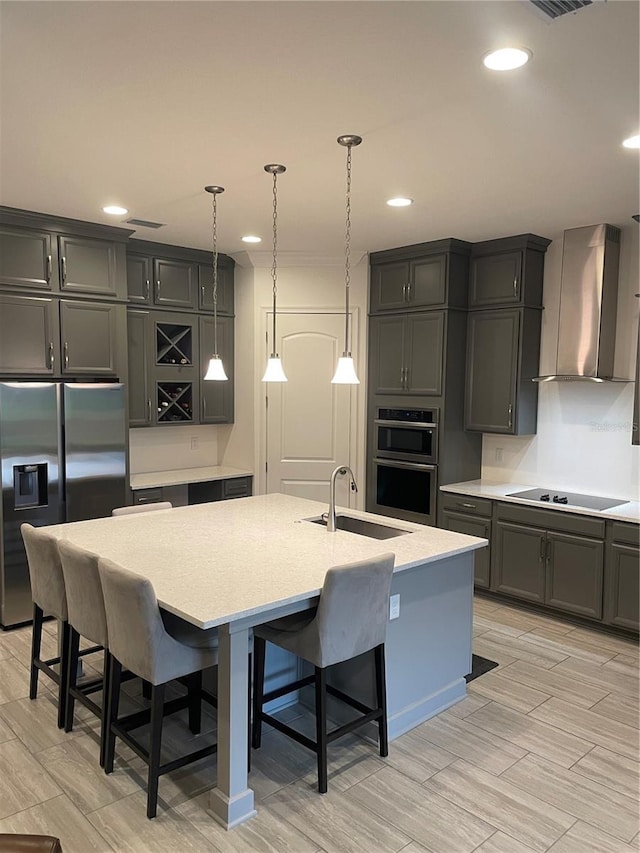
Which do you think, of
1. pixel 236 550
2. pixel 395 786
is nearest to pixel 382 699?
pixel 395 786

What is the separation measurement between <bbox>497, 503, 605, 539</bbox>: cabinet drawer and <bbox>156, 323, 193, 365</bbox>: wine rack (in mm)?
2899

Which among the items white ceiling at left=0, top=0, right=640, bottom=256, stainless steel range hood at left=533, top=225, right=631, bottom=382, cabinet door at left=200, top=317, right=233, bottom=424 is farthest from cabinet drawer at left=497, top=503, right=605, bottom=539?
cabinet door at left=200, top=317, right=233, bottom=424

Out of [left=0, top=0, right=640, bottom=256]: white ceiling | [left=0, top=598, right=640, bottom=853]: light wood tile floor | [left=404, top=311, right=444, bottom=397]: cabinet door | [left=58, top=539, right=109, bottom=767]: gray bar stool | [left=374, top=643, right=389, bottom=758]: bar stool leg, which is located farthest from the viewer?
[left=404, top=311, right=444, bottom=397]: cabinet door

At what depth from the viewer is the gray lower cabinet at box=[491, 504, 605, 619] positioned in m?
4.18

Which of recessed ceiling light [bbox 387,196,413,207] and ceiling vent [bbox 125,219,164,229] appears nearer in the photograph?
recessed ceiling light [bbox 387,196,413,207]

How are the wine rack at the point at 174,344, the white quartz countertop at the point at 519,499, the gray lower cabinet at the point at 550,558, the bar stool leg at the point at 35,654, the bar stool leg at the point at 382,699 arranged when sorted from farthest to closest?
the wine rack at the point at 174,344
the gray lower cabinet at the point at 550,558
the white quartz countertop at the point at 519,499
the bar stool leg at the point at 35,654
the bar stool leg at the point at 382,699

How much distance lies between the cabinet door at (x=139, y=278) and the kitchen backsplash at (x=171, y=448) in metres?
1.13

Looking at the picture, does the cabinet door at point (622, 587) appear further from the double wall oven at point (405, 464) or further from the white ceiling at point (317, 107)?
the white ceiling at point (317, 107)

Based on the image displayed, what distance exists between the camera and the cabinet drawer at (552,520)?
164 inches

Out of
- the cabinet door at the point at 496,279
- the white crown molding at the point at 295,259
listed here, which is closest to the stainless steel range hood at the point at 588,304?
the cabinet door at the point at 496,279

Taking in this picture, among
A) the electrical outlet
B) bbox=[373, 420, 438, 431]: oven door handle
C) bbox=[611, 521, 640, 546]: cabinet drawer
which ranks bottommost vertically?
the electrical outlet

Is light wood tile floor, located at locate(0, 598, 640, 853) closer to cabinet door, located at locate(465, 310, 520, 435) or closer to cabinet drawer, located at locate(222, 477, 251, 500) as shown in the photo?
cabinet door, located at locate(465, 310, 520, 435)

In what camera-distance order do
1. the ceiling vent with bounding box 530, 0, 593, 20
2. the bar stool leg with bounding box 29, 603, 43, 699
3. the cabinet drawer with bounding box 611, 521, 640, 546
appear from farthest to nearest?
the cabinet drawer with bounding box 611, 521, 640, 546
the bar stool leg with bounding box 29, 603, 43, 699
the ceiling vent with bounding box 530, 0, 593, 20

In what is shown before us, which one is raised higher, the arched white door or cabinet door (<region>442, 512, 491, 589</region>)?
the arched white door
